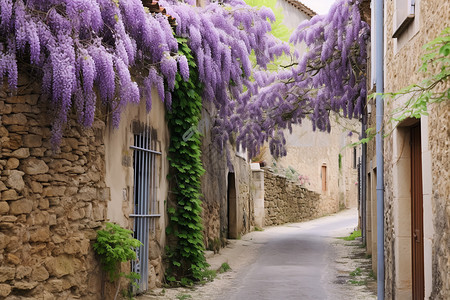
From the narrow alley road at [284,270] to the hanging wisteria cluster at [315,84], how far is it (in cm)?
267

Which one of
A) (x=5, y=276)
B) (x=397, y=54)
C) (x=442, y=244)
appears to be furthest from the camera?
(x=397, y=54)

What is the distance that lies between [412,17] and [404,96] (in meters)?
0.74

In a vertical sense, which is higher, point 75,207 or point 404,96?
point 404,96

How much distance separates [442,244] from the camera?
13.4ft

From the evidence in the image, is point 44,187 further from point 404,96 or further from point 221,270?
point 221,270

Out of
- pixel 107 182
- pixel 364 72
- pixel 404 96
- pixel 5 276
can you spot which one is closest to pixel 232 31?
pixel 364 72

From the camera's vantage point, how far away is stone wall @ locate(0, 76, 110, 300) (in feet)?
17.0

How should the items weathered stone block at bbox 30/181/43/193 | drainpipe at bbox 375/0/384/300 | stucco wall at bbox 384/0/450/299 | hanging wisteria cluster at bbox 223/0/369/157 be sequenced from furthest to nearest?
1. hanging wisteria cluster at bbox 223/0/369/157
2. drainpipe at bbox 375/0/384/300
3. weathered stone block at bbox 30/181/43/193
4. stucco wall at bbox 384/0/450/299

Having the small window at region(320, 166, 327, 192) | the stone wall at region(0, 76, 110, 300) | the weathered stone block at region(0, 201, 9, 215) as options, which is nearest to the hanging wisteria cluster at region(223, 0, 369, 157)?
the stone wall at region(0, 76, 110, 300)

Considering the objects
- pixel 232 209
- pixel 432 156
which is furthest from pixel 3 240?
pixel 232 209

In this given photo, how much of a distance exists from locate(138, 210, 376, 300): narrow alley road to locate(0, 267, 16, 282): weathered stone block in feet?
8.54

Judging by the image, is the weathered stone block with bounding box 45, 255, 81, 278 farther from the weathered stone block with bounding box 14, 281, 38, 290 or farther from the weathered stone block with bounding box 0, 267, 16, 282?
the weathered stone block with bounding box 0, 267, 16, 282

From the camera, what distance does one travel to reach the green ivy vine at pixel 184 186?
8.72 metres

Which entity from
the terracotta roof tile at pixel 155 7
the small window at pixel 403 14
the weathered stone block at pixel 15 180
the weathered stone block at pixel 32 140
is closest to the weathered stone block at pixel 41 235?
the weathered stone block at pixel 15 180
